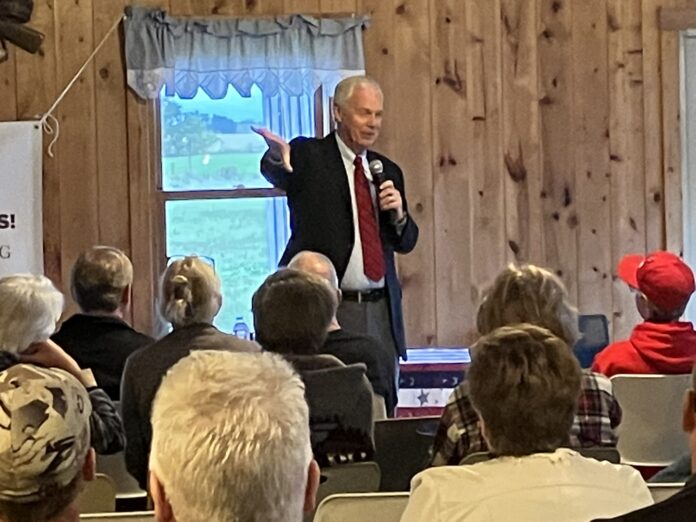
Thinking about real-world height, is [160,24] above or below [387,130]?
above

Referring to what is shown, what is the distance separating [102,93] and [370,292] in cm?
204

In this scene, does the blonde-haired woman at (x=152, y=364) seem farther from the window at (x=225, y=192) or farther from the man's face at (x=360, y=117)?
the window at (x=225, y=192)

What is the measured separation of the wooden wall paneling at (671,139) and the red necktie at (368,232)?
76.1 inches

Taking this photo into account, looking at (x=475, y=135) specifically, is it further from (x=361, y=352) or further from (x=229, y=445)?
(x=229, y=445)

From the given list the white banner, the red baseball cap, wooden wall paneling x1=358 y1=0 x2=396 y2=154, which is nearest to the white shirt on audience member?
the red baseball cap

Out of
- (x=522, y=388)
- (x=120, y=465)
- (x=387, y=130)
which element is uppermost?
(x=387, y=130)

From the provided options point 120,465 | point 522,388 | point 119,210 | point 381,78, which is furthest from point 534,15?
point 522,388

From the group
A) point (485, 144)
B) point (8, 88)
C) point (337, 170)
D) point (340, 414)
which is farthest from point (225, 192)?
point (340, 414)

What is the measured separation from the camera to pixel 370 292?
464cm

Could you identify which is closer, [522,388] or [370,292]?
[522,388]

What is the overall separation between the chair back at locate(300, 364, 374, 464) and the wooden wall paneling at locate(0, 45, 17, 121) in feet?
11.5

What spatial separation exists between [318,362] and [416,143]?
3.00 metres

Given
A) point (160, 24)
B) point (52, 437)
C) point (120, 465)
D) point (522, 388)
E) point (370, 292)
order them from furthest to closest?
point (160, 24)
point (370, 292)
point (120, 465)
point (522, 388)
point (52, 437)

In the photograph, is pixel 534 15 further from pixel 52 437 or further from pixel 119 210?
pixel 52 437
